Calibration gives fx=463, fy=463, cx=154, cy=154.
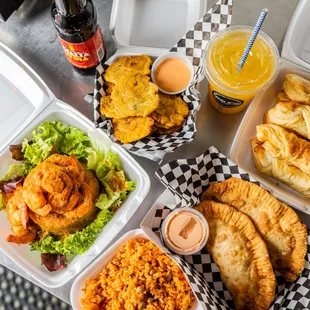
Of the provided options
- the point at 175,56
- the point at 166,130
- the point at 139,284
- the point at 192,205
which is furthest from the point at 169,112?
the point at 139,284

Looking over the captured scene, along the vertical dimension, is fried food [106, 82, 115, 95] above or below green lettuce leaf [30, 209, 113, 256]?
above

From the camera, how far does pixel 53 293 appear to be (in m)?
1.53

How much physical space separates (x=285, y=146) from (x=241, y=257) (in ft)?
1.16

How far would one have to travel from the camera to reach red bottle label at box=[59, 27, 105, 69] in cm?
140

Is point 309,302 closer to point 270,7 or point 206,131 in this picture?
point 206,131

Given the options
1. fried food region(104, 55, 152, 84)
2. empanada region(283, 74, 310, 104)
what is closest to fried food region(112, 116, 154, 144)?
fried food region(104, 55, 152, 84)

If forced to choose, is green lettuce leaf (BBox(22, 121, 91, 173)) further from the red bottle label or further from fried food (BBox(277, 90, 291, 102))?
fried food (BBox(277, 90, 291, 102))

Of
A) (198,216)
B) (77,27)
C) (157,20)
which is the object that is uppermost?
(77,27)

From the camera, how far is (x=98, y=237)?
55.9 inches

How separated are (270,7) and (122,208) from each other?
0.91 m

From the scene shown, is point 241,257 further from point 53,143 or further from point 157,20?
point 157,20

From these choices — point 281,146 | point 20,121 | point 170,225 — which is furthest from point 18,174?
point 281,146

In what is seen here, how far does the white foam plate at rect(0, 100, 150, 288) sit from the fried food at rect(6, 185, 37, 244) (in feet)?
0.22

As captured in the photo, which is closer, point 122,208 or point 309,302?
point 309,302
